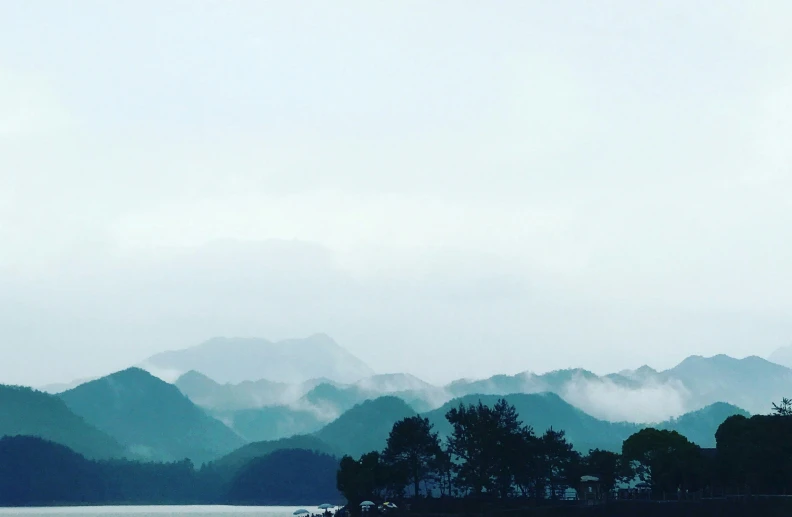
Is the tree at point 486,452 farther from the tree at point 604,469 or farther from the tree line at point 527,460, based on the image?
the tree at point 604,469

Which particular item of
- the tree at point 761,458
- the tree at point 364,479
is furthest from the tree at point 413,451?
the tree at point 761,458

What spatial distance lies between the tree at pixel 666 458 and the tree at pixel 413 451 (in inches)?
1077

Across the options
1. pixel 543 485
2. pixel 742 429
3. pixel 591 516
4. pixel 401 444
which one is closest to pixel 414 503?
pixel 401 444

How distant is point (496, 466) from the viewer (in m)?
137

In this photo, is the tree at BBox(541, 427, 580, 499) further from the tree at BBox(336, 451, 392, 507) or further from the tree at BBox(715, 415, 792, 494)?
the tree at BBox(336, 451, 392, 507)

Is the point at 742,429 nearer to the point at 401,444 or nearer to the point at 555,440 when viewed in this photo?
the point at 555,440

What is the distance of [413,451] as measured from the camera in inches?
5610

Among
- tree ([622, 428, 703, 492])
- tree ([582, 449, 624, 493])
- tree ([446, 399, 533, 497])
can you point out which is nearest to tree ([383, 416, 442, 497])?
tree ([446, 399, 533, 497])

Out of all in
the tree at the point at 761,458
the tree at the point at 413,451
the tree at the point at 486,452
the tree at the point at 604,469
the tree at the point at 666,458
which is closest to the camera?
the tree at the point at 761,458

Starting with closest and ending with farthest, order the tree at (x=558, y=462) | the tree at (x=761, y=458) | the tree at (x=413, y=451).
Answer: the tree at (x=761, y=458) → the tree at (x=558, y=462) → the tree at (x=413, y=451)

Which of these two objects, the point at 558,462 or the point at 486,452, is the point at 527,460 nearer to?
the point at 558,462

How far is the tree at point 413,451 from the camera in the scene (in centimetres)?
14200

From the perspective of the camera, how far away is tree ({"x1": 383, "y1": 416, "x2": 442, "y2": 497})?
142 metres

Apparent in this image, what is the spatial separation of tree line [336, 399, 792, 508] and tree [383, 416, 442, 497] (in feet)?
0.45
